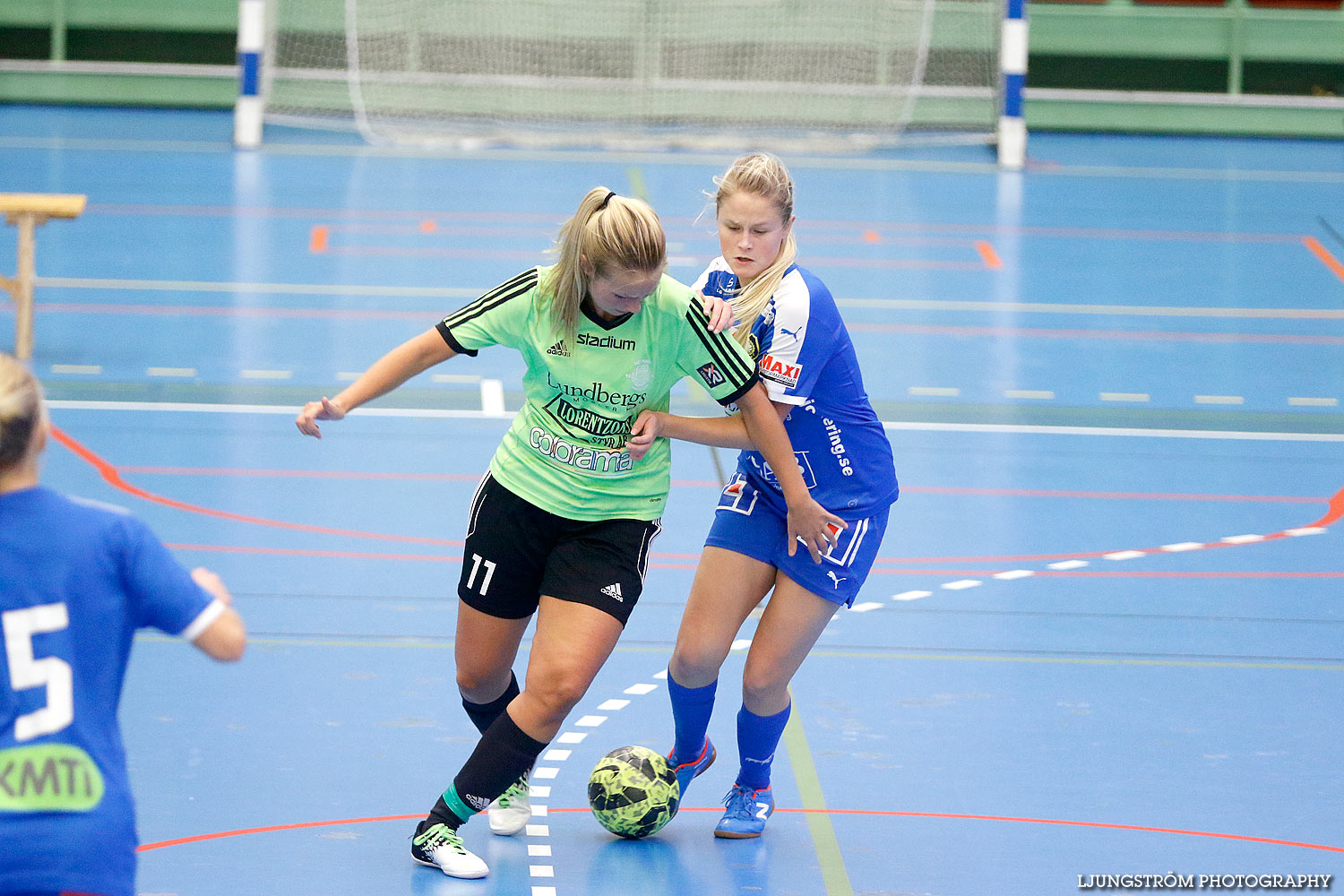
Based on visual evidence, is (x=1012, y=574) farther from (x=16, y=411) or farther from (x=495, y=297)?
(x=16, y=411)

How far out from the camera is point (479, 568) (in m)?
4.01

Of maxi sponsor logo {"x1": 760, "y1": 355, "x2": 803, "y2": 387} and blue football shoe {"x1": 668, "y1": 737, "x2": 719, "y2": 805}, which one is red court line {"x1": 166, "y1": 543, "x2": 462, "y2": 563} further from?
maxi sponsor logo {"x1": 760, "y1": 355, "x2": 803, "y2": 387}

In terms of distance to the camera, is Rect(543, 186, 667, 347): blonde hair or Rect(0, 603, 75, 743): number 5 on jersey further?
Rect(543, 186, 667, 347): blonde hair

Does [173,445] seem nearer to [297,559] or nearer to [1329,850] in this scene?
[297,559]

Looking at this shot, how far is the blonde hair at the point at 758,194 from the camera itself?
3986 mm

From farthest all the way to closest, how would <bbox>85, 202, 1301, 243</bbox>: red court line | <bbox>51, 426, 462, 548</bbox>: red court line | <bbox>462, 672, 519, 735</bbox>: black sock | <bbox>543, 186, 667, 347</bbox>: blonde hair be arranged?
1. <bbox>85, 202, 1301, 243</bbox>: red court line
2. <bbox>51, 426, 462, 548</bbox>: red court line
3. <bbox>462, 672, 519, 735</bbox>: black sock
4. <bbox>543, 186, 667, 347</bbox>: blonde hair

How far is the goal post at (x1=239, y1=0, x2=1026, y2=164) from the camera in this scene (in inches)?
652

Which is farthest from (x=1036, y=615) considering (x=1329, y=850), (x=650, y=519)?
(x=650, y=519)

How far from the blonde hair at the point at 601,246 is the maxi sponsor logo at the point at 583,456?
0.99ft

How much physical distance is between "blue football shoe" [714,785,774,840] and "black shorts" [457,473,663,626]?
729 mm

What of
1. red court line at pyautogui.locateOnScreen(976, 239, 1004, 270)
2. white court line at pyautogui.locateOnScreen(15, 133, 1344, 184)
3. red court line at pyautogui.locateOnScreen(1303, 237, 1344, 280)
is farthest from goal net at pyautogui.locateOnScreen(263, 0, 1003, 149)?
red court line at pyautogui.locateOnScreen(1303, 237, 1344, 280)

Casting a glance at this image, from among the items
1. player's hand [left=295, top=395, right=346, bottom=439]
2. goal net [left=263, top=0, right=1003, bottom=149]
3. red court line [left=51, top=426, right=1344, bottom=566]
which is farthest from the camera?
goal net [left=263, top=0, right=1003, bottom=149]

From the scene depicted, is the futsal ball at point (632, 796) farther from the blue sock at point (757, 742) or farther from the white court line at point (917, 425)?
the white court line at point (917, 425)

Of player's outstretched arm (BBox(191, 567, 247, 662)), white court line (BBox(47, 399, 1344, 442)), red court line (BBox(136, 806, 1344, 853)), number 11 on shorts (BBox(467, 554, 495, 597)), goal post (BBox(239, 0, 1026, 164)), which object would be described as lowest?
red court line (BBox(136, 806, 1344, 853))
